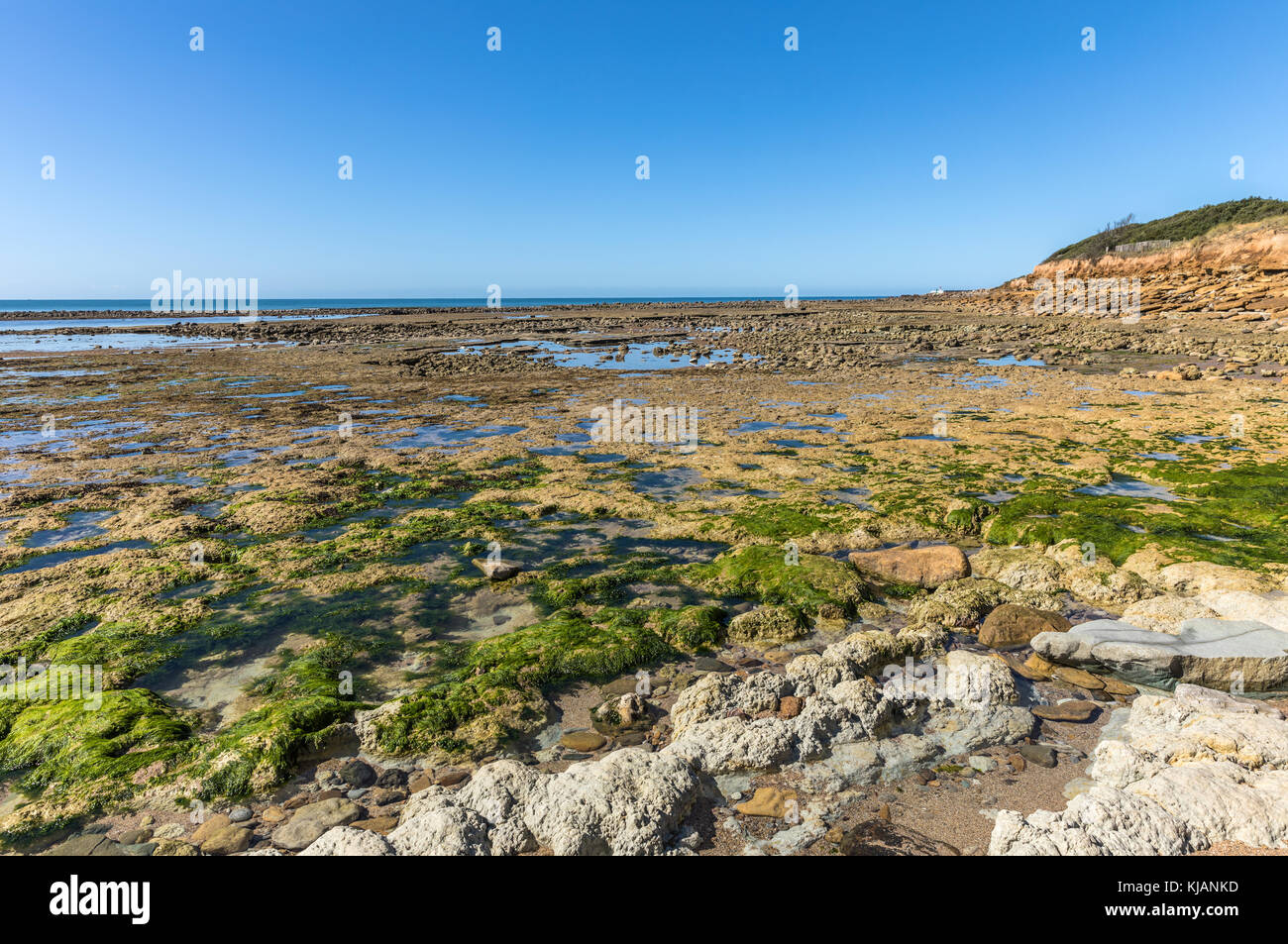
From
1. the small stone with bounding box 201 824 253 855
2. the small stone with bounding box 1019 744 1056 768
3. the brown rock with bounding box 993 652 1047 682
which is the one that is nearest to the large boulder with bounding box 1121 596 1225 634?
the brown rock with bounding box 993 652 1047 682

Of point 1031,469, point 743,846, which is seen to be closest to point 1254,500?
point 1031,469

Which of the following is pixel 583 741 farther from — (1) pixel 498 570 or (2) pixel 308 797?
(1) pixel 498 570

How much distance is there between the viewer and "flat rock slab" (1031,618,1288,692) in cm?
684

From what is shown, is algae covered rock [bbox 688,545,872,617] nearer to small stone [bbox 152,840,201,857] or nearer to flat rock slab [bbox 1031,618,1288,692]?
flat rock slab [bbox 1031,618,1288,692]

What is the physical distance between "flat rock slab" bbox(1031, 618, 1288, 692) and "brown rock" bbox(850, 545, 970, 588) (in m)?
2.25

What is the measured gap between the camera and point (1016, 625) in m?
8.35

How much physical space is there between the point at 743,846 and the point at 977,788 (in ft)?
8.02

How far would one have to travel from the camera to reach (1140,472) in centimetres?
1452

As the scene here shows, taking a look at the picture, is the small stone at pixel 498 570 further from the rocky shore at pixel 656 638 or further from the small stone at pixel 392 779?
the small stone at pixel 392 779

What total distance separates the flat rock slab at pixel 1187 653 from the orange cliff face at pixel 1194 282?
52.5 m

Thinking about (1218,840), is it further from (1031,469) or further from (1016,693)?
(1031,469)

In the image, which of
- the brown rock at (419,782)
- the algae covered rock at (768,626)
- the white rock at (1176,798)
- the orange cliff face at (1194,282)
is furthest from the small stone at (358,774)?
the orange cliff face at (1194,282)

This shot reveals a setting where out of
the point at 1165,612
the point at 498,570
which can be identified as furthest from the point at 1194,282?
the point at 498,570
